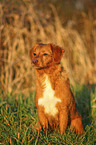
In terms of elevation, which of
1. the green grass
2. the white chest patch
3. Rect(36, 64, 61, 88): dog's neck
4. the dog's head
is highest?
the dog's head

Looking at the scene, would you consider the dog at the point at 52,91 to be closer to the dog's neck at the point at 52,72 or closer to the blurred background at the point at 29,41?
the dog's neck at the point at 52,72

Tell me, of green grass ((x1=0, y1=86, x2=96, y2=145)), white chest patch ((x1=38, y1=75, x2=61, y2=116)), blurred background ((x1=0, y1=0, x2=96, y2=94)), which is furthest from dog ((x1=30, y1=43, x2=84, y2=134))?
blurred background ((x1=0, y1=0, x2=96, y2=94))

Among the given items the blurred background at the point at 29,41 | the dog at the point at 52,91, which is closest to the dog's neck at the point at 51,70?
the dog at the point at 52,91

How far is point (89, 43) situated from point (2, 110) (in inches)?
185

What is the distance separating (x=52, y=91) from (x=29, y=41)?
2.92 metres

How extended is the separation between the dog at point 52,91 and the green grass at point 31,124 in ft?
0.59

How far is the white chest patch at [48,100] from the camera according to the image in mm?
2689

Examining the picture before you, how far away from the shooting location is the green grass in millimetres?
2388

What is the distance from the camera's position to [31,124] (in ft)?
9.82

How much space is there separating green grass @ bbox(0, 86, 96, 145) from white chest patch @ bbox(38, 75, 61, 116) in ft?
1.16

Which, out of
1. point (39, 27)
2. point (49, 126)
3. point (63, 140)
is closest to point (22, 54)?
point (39, 27)

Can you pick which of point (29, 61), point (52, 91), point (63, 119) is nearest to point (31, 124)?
point (63, 119)

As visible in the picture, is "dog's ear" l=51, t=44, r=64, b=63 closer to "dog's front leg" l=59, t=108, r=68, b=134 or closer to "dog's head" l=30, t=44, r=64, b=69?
"dog's head" l=30, t=44, r=64, b=69

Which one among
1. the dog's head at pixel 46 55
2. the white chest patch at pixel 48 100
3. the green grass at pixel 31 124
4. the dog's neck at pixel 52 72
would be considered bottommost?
the green grass at pixel 31 124
